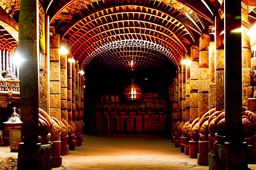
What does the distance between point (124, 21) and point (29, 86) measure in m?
8.57

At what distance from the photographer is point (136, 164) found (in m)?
11.9

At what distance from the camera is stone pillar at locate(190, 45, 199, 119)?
15.5 m

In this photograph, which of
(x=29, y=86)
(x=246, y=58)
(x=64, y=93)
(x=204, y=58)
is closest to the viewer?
(x=29, y=86)

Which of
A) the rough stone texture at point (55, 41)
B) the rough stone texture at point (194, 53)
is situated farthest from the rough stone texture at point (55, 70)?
the rough stone texture at point (194, 53)

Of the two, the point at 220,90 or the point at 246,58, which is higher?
the point at 246,58

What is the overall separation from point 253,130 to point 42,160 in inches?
165

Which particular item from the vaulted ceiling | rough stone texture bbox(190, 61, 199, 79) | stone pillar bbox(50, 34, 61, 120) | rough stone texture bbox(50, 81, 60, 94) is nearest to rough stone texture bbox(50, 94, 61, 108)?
stone pillar bbox(50, 34, 61, 120)

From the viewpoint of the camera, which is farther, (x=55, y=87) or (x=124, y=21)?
(x=124, y=21)

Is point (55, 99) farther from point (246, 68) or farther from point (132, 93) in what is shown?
point (132, 93)

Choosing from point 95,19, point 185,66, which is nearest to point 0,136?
point 95,19

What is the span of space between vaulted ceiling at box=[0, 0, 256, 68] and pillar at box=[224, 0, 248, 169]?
267 cm

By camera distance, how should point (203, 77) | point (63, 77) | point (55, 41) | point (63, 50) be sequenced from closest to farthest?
point (55, 41) < point (203, 77) < point (63, 50) < point (63, 77)

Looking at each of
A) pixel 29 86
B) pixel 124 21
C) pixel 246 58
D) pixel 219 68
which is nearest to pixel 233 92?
pixel 246 58

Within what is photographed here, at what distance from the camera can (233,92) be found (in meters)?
7.59
